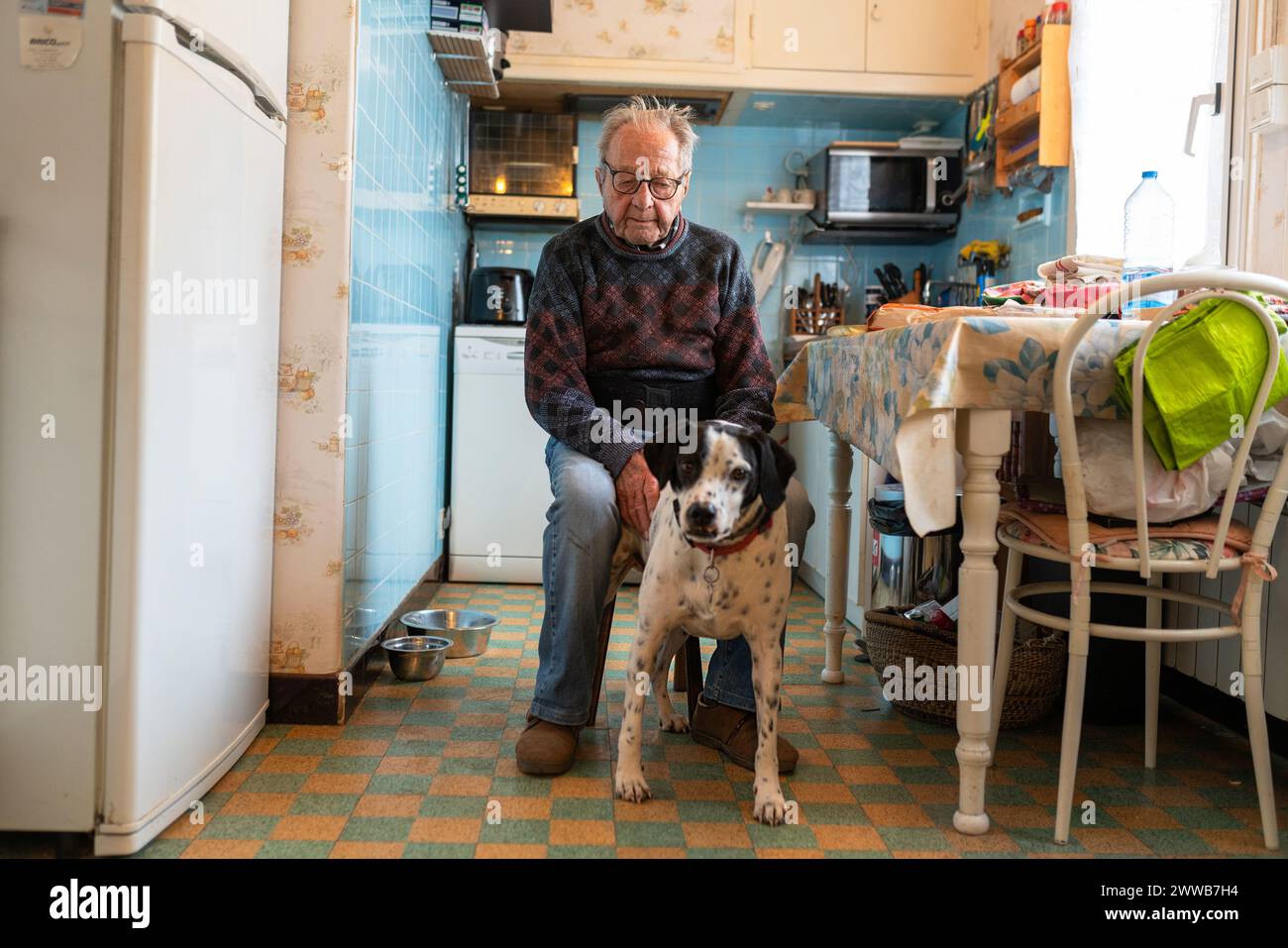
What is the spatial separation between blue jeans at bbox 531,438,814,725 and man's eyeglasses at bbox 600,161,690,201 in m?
0.61

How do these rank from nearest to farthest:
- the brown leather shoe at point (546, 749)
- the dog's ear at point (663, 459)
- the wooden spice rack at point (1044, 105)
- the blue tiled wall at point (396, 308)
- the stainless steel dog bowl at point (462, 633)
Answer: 1. the dog's ear at point (663, 459)
2. the brown leather shoe at point (546, 749)
3. the blue tiled wall at point (396, 308)
4. the stainless steel dog bowl at point (462, 633)
5. the wooden spice rack at point (1044, 105)

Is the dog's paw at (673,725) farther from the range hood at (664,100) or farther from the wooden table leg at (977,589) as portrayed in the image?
the range hood at (664,100)

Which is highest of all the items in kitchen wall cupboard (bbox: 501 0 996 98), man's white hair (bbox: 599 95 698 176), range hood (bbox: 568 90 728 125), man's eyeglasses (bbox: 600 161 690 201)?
kitchen wall cupboard (bbox: 501 0 996 98)

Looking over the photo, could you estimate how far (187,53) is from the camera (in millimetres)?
1637

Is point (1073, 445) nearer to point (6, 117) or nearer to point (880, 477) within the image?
point (880, 477)

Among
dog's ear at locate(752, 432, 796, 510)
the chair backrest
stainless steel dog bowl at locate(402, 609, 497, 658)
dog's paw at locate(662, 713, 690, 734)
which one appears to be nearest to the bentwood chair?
the chair backrest

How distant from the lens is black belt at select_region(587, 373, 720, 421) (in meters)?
2.32

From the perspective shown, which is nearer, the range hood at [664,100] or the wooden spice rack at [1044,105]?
the wooden spice rack at [1044,105]

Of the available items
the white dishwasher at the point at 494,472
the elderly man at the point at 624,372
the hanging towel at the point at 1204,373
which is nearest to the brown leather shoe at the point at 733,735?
the elderly man at the point at 624,372

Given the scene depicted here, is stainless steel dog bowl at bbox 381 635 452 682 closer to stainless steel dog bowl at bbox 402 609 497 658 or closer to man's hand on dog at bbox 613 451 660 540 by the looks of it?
stainless steel dog bowl at bbox 402 609 497 658

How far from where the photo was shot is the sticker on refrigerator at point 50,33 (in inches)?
59.6

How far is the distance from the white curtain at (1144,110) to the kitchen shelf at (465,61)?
1.94 m

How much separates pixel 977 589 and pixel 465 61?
9.14ft

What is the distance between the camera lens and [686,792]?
198 centimetres
